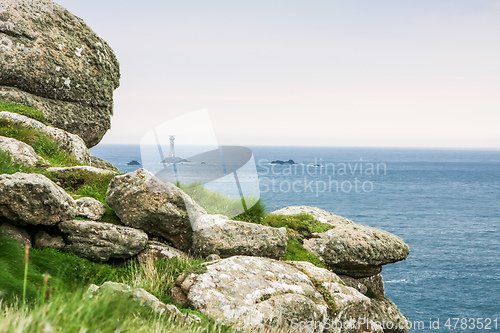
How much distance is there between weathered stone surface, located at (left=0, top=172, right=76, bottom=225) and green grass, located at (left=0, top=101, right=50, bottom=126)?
34.2ft

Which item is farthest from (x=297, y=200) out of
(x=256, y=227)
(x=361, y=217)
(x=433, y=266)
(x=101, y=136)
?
(x=256, y=227)

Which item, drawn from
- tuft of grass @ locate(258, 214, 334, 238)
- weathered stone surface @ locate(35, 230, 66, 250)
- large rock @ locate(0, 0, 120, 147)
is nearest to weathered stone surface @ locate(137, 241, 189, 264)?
weathered stone surface @ locate(35, 230, 66, 250)

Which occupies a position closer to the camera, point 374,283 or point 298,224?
point 298,224

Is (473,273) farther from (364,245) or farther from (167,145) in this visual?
(167,145)

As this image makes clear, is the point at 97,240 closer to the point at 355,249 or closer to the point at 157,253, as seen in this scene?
the point at 157,253

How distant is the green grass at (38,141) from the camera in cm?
1653

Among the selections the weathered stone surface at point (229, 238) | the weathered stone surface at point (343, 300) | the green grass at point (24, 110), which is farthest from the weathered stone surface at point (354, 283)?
the green grass at point (24, 110)

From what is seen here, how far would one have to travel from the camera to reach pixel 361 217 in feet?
342

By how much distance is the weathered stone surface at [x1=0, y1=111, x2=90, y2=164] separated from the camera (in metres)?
17.2

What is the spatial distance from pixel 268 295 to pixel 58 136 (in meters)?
13.1

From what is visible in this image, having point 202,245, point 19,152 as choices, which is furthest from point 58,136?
point 202,245

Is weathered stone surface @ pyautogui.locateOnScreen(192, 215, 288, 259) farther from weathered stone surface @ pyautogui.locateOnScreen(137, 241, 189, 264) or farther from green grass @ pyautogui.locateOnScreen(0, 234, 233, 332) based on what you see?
green grass @ pyautogui.locateOnScreen(0, 234, 233, 332)

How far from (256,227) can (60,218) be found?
5.17 meters

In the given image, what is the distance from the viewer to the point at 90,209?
38.0 feet
